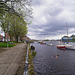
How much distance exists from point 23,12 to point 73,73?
1149 cm

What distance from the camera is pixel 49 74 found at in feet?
23.1

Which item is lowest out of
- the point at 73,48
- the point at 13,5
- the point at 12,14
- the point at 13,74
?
the point at 73,48

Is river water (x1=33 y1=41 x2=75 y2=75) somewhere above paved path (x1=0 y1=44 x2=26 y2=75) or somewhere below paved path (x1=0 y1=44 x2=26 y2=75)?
below

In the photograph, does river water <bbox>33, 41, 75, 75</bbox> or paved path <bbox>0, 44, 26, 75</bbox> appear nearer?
paved path <bbox>0, 44, 26, 75</bbox>

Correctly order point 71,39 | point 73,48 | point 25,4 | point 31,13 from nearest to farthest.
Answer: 1. point 25,4
2. point 31,13
3. point 73,48
4. point 71,39

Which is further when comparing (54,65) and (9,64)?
(54,65)

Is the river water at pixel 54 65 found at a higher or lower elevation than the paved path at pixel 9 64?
lower

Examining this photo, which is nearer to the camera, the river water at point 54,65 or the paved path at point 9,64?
the paved path at point 9,64

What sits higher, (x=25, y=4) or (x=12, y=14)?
(x=25, y=4)

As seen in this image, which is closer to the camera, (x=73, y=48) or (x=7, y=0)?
(x=7, y=0)

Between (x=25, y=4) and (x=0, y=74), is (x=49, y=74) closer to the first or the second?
(x=0, y=74)

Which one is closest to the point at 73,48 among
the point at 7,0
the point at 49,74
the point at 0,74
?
the point at 49,74

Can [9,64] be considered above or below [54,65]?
above

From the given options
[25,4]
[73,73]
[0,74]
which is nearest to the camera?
[0,74]
